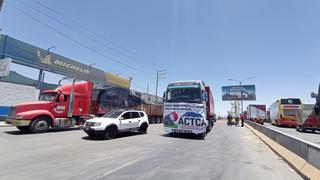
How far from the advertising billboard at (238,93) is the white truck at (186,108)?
53.7 m

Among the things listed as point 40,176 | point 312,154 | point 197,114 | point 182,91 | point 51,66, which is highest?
point 51,66

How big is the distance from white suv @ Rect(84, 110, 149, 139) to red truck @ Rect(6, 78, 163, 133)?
3584mm

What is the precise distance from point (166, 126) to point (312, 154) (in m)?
9.85

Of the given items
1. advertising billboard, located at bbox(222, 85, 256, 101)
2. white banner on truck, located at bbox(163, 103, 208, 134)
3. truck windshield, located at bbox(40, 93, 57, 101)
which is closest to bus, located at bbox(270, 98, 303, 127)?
white banner on truck, located at bbox(163, 103, 208, 134)

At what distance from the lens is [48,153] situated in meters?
8.92

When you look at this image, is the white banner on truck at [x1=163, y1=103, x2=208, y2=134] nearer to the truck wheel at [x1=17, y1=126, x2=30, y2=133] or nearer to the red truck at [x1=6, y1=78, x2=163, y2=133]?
the red truck at [x1=6, y1=78, x2=163, y2=133]

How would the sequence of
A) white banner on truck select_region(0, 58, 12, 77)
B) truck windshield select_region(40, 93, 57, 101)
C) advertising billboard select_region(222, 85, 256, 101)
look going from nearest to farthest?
truck windshield select_region(40, 93, 57, 101), white banner on truck select_region(0, 58, 12, 77), advertising billboard select_region(222, 85, 256, 101)

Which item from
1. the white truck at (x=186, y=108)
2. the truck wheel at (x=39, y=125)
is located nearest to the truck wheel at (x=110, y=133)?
the white truck at (x=186, y=108)

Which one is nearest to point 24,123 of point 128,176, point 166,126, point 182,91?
point 166,126

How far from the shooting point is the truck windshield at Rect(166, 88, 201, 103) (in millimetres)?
15531

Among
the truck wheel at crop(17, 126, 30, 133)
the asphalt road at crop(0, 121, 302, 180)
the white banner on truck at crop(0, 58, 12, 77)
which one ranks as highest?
the white banner on truck at crop(0, 58, 12, 77)

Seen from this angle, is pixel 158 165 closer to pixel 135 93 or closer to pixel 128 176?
pixel 128 176

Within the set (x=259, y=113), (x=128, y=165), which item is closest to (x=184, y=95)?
(x=128, y=165)

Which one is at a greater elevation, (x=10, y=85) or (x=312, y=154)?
(x=10, y=85)
